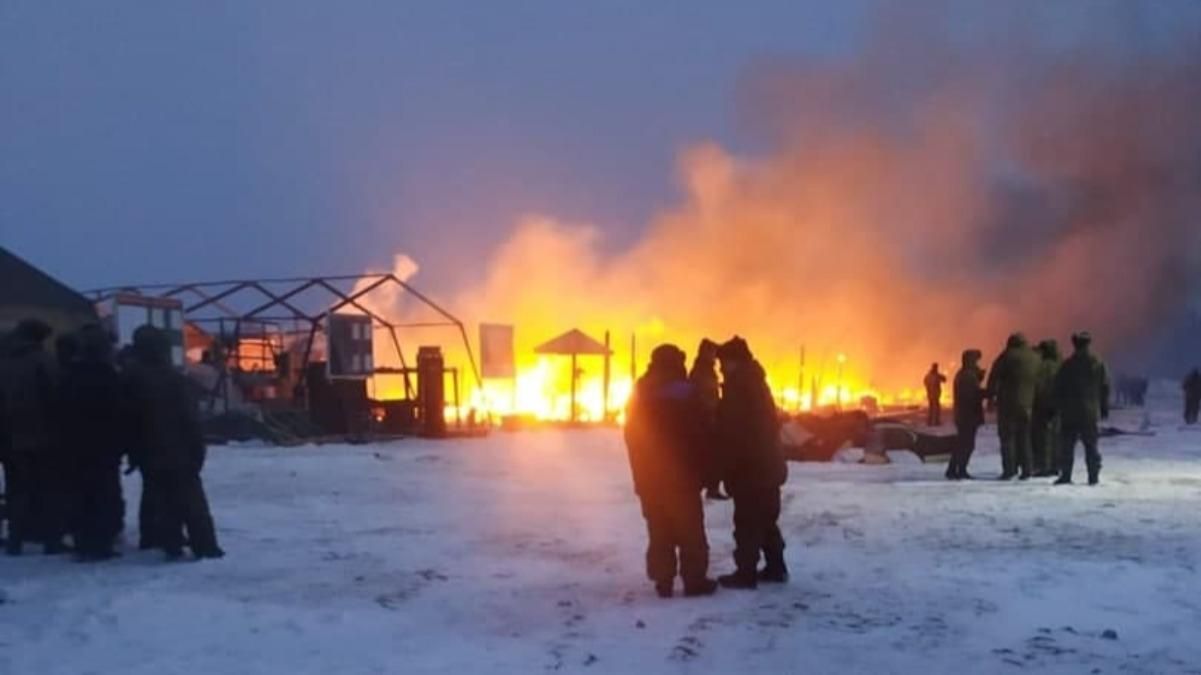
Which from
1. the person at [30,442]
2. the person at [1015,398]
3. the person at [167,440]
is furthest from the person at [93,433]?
the person at [1015,398]

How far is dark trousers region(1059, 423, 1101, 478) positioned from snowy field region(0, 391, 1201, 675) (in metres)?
0.70

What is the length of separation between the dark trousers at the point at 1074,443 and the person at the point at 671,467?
8525mm

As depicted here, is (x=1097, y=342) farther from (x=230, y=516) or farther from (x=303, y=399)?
(x=230, y=516)

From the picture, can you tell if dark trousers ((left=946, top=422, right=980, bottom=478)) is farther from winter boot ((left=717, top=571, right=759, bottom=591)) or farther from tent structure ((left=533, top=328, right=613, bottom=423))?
tent structure ((left=533, top=328, right=613, bottom=423))

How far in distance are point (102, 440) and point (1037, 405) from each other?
11956mm

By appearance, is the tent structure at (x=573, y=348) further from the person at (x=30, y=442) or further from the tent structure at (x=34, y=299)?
the person at (x=30, y=442)

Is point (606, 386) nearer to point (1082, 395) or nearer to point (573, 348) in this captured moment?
point (573, 348)

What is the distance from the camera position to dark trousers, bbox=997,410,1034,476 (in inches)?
672

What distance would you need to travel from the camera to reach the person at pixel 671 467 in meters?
8.80

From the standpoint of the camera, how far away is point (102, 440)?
415 inches

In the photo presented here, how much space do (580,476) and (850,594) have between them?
9864 millimetres

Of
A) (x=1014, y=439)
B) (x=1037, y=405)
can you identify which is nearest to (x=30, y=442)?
(x=1014, y=439)

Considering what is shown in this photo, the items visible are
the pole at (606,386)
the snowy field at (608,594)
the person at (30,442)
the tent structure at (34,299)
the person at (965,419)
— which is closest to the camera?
the snowy field at (608,594)

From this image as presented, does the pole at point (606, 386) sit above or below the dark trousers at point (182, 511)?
above
